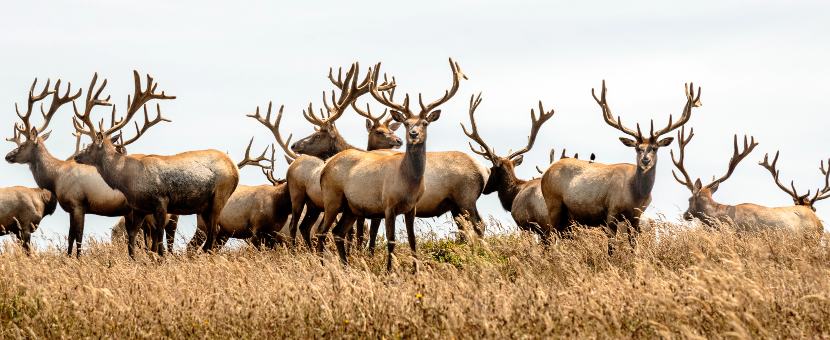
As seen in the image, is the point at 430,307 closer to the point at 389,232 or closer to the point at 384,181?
the point at 389,232

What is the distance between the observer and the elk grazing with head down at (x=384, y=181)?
472 inches

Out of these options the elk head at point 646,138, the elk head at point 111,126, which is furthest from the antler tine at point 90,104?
the elk head at point 646,138

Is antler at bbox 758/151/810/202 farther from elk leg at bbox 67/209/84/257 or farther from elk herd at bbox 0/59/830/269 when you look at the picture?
elk leg at bbox 67/209/84/257

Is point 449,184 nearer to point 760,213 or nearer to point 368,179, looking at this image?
point 368,179

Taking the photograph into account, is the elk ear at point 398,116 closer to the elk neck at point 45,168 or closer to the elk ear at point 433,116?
the elk ear at point 433,116

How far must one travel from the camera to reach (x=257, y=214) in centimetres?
1605

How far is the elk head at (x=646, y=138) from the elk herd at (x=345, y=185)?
0.05ft

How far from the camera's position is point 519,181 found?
1667 centimetres

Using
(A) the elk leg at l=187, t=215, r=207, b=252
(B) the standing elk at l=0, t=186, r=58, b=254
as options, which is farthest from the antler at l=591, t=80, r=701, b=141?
(B) the standing elk at l=0, t=186, r=58, b=254

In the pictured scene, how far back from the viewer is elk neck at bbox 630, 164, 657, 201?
1256cm

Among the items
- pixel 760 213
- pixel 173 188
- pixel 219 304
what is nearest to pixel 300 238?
pixel 173 188

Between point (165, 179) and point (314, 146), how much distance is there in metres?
2.57

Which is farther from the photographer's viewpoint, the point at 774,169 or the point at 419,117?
the point at 774,169

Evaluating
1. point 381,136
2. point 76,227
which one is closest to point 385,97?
point 381,136
